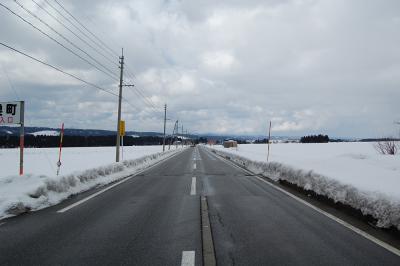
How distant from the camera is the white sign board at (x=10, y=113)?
39.1ft

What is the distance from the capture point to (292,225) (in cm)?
708

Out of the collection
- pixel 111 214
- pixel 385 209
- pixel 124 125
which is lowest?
pixel 111 214

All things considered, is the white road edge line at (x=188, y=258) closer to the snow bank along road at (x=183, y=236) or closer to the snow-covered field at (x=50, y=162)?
the snow bank along road at (x=183, y=236)

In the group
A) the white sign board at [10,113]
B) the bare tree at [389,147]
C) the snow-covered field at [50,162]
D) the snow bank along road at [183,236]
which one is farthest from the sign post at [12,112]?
the bare tree at [389,147]

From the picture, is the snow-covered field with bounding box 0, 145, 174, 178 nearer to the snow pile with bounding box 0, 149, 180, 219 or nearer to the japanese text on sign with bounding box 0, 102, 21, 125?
the snow pile with bounding box 0, 149, 180, 219

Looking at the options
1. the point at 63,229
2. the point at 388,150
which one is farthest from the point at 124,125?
the point at 388,150

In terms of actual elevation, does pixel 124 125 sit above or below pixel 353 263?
above

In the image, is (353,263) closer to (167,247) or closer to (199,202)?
(167,247)

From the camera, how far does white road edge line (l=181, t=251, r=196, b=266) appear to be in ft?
15.5

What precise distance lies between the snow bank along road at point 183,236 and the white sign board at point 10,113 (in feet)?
13.8

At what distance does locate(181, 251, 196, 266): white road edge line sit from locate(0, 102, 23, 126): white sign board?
9258 mm

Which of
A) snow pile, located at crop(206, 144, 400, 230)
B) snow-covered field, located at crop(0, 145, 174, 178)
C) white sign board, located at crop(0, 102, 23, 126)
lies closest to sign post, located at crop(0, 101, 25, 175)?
white sign board, located at crop(0, 102, 23, 126)

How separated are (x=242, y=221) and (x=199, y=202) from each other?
2.73m

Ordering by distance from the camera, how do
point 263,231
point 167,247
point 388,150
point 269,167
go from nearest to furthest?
point 167,247 → point 263,231 → point 269,167 → point 388,150
